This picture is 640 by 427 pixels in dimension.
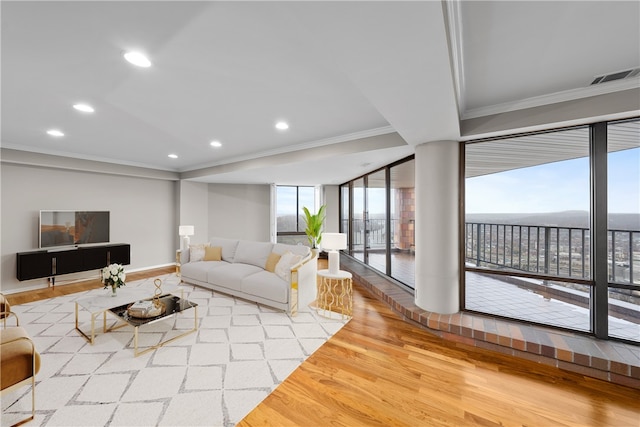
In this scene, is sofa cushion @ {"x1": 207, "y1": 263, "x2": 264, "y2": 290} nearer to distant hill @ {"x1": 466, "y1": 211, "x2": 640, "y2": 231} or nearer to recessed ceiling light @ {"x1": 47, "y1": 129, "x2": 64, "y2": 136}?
recessed ceiling light @ {"x1": 47, "y1": 129, "x2": 64, "y2": 136}

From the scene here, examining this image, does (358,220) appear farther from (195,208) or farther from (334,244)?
(195,208)

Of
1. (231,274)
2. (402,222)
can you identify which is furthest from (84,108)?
(402,222)

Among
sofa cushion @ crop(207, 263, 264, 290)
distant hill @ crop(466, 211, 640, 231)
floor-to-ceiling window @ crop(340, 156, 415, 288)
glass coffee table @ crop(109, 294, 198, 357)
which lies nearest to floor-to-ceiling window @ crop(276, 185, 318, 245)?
floor-to-ceiling window @ crop(340, 156, 415, 288)

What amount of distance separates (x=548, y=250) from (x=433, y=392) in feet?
7.40

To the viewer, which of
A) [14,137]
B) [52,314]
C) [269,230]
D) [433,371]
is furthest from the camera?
[269,230]

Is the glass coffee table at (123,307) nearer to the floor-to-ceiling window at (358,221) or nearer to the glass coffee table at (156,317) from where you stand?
the glass coffee table at (156,317)

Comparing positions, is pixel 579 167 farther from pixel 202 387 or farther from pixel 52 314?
pixel 52 314

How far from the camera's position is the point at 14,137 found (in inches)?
146

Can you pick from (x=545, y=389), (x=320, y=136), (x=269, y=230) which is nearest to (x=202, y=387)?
(x=545, y=389)

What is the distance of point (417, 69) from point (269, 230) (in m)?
6.38

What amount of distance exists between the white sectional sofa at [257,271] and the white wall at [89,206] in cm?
192

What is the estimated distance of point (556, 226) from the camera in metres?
2.83

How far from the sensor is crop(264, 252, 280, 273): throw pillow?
403 cm

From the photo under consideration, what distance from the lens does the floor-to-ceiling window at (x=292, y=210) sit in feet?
24.9
